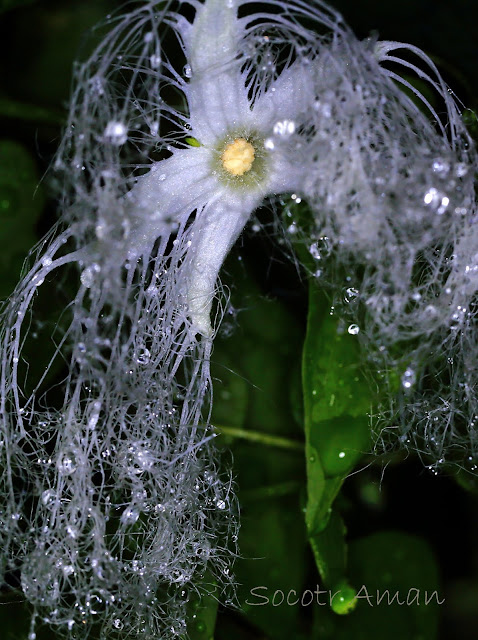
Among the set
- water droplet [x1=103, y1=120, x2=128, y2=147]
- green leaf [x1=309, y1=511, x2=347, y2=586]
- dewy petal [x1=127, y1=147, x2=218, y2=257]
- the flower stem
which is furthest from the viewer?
the flower stem

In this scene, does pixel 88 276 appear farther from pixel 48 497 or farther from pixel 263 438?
pixel 263 438

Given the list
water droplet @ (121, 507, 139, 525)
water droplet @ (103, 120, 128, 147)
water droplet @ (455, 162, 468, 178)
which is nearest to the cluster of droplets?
water droplet @ (455, 162, 468, 178)

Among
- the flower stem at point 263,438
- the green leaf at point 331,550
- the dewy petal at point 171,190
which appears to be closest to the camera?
the dewy petal at point 171,190

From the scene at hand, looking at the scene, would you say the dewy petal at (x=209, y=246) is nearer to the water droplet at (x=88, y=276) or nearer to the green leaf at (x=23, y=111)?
the water droplet at (x=88, y=276)

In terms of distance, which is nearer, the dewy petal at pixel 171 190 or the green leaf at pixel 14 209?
the dewy petal at pixel 171 190

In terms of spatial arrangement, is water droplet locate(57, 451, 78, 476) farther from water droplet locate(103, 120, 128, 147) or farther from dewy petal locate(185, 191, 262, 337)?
water droplet locate(103, 120, 128, 147)

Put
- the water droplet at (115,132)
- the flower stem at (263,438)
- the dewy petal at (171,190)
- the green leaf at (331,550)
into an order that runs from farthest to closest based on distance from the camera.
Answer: the flower stem at (263,438), the green leaf at (331,550), the dewy petal at (171,190), the water droplet at (115,132)

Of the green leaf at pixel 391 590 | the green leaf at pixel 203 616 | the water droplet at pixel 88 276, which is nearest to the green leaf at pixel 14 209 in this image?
the water droplet at pixel 88 276
